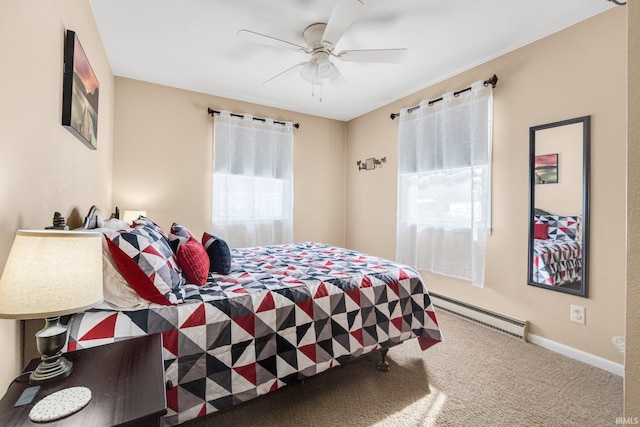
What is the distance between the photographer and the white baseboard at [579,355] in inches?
80.0

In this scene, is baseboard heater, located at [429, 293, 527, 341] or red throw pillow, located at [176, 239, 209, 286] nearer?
red throw pillow, located at [176, 239, 209, 286]

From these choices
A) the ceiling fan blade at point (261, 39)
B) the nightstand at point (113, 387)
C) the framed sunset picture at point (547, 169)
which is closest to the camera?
the nightstand at point (113, 387)

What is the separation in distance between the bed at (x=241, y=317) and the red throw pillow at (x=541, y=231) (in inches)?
47.5

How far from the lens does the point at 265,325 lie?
60.6 inches

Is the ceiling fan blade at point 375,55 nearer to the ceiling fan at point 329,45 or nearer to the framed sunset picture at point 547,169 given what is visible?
the ceiling fan at point 329,45

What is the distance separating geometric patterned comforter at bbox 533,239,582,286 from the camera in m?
2.24

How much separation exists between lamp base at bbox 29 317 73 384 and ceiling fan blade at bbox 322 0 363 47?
2.04 meters

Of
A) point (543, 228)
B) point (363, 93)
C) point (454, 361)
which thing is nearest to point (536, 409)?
point (454, 361)

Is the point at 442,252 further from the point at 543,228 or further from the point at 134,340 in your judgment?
the point at 134,340

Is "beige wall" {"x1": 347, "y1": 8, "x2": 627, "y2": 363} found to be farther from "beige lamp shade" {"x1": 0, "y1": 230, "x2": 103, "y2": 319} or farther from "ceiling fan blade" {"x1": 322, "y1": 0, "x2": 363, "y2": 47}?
"beige lamp shade" {"x1": 0, "y1": 230, "x2": 103, "y2": 319}

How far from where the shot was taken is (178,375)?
1.33 metres

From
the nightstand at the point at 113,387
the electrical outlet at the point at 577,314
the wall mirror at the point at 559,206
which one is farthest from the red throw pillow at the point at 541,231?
the nightstand at the point at 113,387

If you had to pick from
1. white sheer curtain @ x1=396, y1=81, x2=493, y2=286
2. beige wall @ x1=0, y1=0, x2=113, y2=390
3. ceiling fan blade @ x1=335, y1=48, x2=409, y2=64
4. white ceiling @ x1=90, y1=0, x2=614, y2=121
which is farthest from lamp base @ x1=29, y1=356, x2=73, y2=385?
white sheer curtain @ x1=396, y1=81, x2=493, y2=286

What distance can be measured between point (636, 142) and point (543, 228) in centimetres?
214
